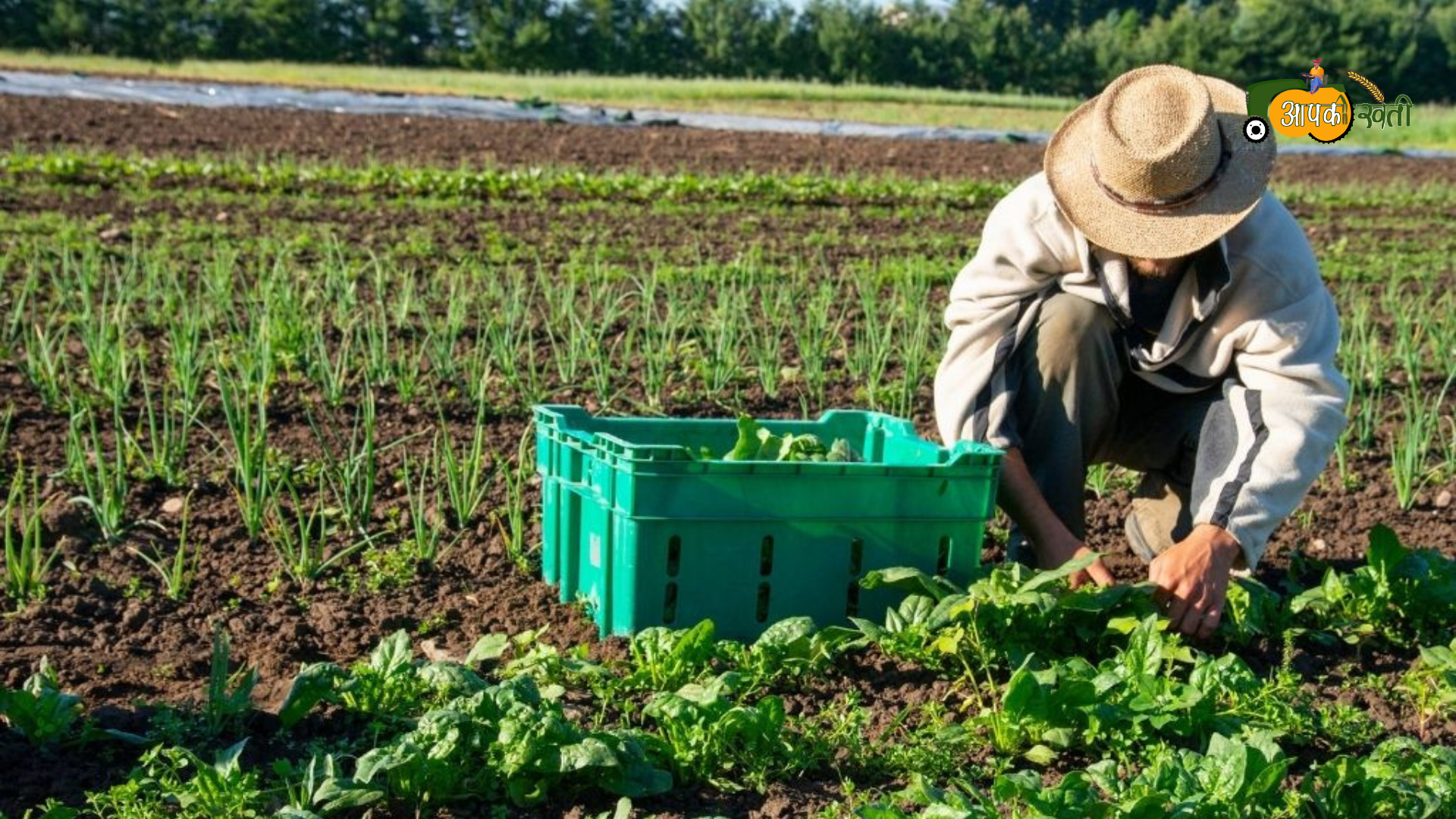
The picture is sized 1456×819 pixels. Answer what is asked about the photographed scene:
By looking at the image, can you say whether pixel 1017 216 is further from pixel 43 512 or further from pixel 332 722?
pixel 43 512

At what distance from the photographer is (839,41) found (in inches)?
1746

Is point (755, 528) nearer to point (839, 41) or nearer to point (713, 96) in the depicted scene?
point (713, 96)

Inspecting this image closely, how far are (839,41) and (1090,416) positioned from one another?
42842mm

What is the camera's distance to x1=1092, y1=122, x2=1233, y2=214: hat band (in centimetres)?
252

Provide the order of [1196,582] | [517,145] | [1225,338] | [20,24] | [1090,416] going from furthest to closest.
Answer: [20,24]
[517,145]
[1090,416]
[1225,338]
[1196,582]

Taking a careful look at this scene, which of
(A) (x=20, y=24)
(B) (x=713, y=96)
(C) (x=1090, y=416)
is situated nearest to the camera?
(C) (x=1090, y=416)

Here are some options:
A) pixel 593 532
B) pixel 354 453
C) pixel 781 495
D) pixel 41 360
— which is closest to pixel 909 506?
pixel 781 495

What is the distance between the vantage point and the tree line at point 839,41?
39.9 metres

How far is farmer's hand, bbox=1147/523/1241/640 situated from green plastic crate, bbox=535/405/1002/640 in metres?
0.32

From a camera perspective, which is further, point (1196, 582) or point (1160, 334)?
point (1160, 334)

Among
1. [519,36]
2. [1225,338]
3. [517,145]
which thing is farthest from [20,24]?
[1225,338]

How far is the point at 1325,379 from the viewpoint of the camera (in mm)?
2686

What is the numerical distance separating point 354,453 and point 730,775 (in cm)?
191

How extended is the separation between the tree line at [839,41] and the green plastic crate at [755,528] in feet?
122
